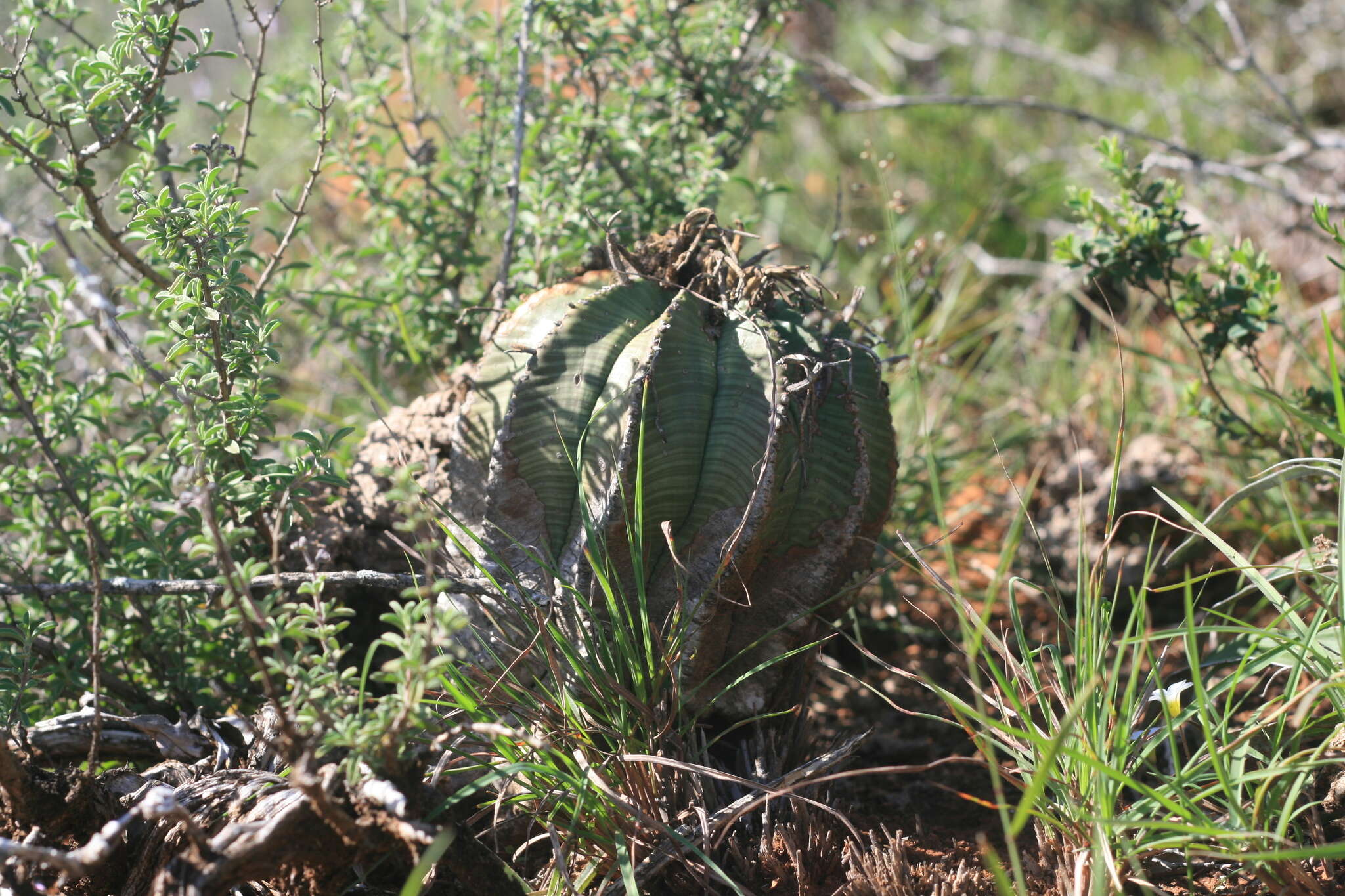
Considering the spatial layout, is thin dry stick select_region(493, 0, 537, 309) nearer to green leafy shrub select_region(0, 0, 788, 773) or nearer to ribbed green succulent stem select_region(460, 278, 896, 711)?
green leafy shrub select_region(0, 0, 788, 773)

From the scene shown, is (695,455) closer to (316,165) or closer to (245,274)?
(316,165)

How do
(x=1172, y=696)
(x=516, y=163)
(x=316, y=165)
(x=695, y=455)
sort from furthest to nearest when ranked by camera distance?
(x=516, y=163) → (x=316, y=165) → (x=695, y=455) → (x=1172, y=696)

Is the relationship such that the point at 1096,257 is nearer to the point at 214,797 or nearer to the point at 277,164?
the point at 214,797

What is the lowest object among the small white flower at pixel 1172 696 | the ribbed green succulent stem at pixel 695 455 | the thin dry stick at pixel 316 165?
the small white flower at pixel 1172 696

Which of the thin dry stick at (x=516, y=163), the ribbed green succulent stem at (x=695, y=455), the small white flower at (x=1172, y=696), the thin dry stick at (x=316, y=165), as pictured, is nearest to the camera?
the small white flower at (x=1172, y=696)

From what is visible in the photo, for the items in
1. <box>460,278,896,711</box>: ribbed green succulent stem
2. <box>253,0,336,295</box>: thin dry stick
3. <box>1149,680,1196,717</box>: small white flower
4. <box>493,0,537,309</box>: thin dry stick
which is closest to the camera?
<box>1149,680,1196,717</box>: small white flower

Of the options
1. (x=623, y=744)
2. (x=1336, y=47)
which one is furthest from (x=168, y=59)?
(x=1336, y=47)

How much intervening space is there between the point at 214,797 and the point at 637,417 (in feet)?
2.81

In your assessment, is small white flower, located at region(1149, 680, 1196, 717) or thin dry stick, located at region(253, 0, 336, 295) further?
thin dry stick, located at region(253, 0, 336, 295)

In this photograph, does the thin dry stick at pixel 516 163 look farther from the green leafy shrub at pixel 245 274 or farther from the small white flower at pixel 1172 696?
the small white flower at pixel 1172 696

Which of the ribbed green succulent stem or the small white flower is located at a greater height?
the ribbed green succulent stem

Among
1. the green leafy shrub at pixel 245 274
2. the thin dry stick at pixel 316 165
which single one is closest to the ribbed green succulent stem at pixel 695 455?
the green leafy shrub at pixel 245 274

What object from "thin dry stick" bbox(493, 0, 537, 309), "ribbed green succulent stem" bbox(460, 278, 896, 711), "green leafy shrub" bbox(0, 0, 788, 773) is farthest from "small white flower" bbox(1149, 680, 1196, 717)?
"thin dry stick" bbox(493, 0, 537, 309)

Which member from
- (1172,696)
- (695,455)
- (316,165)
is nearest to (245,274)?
(316,165)
